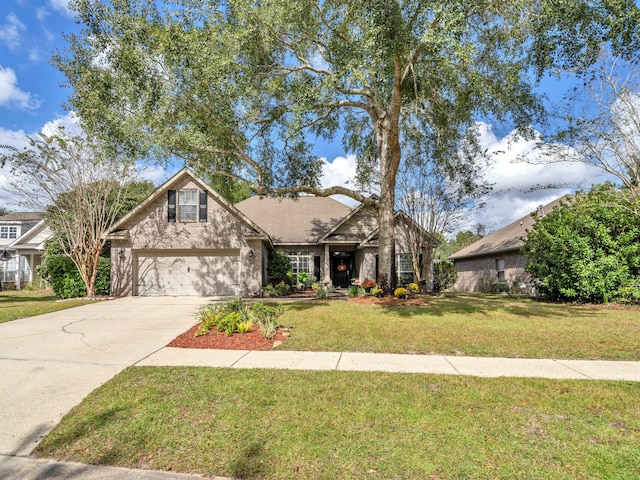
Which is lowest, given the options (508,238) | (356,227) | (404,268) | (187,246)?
(404,268)

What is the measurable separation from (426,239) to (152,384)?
15226 mm

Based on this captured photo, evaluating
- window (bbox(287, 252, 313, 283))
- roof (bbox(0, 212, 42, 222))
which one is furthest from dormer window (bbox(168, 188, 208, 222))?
roof (bbox(0, 212, 42, 222))

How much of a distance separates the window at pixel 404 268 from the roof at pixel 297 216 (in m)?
4.43

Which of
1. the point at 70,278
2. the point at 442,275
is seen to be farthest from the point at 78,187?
the point at 442,275

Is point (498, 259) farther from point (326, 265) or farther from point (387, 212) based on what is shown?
point (387, 212)

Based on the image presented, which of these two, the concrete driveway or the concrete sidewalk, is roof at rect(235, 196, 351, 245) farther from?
the concrete sidewalk

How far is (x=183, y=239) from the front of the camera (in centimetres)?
1678

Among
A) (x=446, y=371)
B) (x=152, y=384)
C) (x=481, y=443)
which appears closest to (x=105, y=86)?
(x=152, y=384)

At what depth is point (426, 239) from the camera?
1756cm

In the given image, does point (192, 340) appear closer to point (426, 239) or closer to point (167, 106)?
point (167, 106)

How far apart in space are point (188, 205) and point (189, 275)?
3.52m

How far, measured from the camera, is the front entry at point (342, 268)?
21500mm

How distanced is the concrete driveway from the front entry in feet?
38.3

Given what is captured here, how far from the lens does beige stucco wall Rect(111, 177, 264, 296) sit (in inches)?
652
